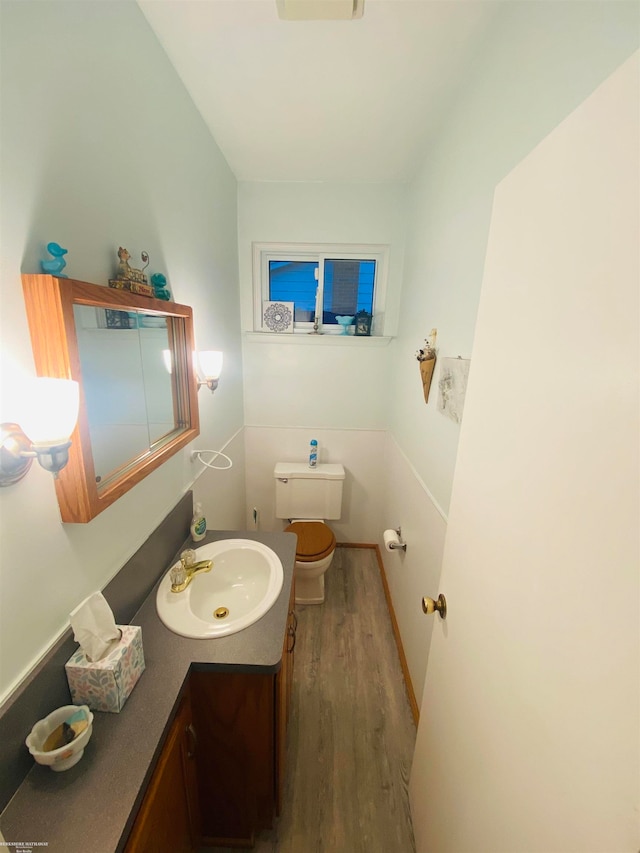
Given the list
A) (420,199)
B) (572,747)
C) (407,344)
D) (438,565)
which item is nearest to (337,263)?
(420,199)

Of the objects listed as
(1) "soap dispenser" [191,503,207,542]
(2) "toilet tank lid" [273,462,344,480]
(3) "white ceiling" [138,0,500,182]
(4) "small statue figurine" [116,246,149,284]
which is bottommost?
(2) "toilet tank lid" [273,462,344,480]

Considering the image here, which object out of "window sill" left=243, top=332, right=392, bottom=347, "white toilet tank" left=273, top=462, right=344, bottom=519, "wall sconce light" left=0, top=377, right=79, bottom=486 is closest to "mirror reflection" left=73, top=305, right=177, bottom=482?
"wall sconce light" left=0, top=377, right=79, bottom=486

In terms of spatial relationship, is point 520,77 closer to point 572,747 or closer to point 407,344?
point 407,344

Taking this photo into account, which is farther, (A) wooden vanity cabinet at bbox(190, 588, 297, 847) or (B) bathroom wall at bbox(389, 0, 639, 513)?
(A) wooden vanity cabinet at bbox(190, 588, 297, 847)

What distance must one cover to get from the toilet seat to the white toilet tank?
0.50ft

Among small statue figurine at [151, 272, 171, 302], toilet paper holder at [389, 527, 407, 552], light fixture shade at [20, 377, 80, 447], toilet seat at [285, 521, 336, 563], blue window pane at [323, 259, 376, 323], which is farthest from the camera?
blue window pane at [323, 259, 376, 323]

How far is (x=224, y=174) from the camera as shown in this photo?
5.73 feet

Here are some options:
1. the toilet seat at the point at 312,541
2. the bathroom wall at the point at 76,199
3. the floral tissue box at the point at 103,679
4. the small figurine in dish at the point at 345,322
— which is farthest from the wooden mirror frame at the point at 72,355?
the small figurine in dish at the point at 345,322

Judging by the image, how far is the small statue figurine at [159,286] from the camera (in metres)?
1.05

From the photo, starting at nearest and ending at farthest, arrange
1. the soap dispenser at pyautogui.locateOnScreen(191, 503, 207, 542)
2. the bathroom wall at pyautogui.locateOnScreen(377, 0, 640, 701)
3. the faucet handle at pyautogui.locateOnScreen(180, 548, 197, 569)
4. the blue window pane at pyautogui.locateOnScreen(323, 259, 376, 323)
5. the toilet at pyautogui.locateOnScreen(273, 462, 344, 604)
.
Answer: the bathroom wall at pyautogui.locateOnScreen(377, 0, 640, 701) → the faucet handle at pyautogui.locateOnScreen(180, 548, 197, 569) → the soap dispenser at pyautogui.locateOnScreen(191, 503, 207, 542) → the toilet at pyautogui.locateOnScreen(273, 462, 344, 604) → the blue window pane at pyautogui.locateOnScreen(323, 259, 376, 323)

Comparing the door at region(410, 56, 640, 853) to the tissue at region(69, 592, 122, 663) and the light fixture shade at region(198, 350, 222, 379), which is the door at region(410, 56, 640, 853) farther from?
the light fixture shade at region(198, 350, 222, 379)

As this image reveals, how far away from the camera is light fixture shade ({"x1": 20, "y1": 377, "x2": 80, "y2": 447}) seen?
554mm

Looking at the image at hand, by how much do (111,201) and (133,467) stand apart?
2.39 feet

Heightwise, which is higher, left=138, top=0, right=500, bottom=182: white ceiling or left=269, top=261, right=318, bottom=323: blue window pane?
left=138, top=0, right=500, bottom=182: white ceiling
